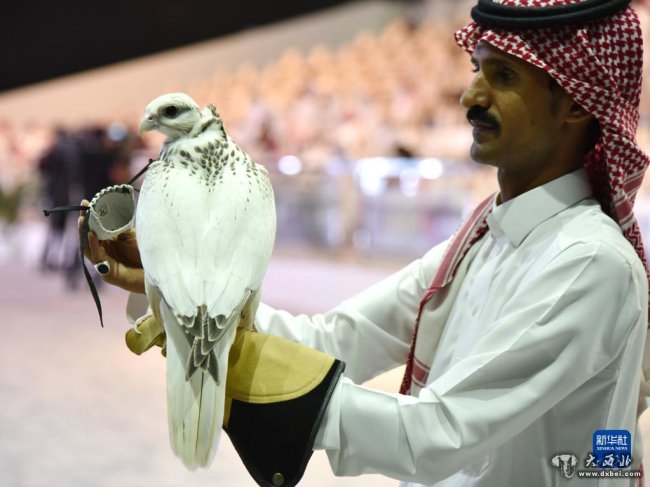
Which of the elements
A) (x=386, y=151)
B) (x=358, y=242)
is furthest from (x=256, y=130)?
(x=358, y=242)

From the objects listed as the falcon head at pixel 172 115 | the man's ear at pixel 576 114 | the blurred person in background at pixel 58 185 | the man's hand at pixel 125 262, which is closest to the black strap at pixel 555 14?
the man's ear at pixel 576 114

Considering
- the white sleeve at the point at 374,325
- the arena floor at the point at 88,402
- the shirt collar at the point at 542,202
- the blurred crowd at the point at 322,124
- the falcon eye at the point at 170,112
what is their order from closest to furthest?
the falcon eye at the point at 170,112 < the shirt collar at the point at 542,202 < the white sleeve at the point at 374,325 < the arena floor at the point at 88,402 < the blurred crowd at the point at 322,124

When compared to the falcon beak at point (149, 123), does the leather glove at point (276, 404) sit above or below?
below

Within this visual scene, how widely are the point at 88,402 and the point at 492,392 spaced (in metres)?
2.34

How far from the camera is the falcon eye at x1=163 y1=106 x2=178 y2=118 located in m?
0.98

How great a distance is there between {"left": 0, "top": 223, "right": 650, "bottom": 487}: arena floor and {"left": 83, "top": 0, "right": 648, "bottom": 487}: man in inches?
52.4

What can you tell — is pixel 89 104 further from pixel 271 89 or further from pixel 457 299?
pixel 457 299

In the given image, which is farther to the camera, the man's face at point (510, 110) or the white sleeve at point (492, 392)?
the man's face at point (510, 110)

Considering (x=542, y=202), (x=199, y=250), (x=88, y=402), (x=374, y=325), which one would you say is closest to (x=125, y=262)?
(x=199, y=250)

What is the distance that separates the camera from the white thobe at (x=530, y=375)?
3.03 ft

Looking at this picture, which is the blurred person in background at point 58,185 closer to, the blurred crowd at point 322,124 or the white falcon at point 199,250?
the blurred crowd at point 322,124

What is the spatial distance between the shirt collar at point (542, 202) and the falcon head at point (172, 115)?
416 mm

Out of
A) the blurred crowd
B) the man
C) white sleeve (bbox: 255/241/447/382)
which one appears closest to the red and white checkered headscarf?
the man

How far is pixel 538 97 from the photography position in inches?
42.2
